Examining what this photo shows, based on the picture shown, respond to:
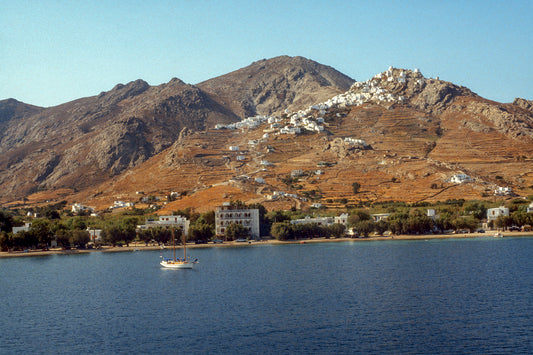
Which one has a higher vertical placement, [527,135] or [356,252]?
[527,135]

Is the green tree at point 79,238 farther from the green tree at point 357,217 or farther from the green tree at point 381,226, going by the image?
the green tree at point 381,226

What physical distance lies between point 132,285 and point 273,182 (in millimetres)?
99065

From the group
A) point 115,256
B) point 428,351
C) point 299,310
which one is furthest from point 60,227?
point 428,351

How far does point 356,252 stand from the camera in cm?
9456

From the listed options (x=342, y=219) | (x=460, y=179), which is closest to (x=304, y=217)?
(x=342, y=219)

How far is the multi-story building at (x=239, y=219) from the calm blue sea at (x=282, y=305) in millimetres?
33656

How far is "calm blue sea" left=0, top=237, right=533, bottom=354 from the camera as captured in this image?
132 ft

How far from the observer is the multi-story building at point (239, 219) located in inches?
4889

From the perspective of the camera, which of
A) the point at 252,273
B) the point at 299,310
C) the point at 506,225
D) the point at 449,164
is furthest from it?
the point at 449,164

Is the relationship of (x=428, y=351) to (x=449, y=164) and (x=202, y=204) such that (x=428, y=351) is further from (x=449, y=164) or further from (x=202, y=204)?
(x=449, y=164)

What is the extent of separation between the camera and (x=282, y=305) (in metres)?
52.7

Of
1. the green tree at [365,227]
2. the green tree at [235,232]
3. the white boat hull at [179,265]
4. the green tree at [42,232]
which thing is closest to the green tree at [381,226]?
the green tree at [365,227]

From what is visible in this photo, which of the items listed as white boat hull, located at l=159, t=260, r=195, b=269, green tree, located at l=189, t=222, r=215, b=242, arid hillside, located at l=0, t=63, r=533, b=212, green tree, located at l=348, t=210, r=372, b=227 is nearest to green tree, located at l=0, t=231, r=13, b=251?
green tree, located at l=189, t=222, r=215, b=242

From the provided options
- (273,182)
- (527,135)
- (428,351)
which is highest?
(527,135)
